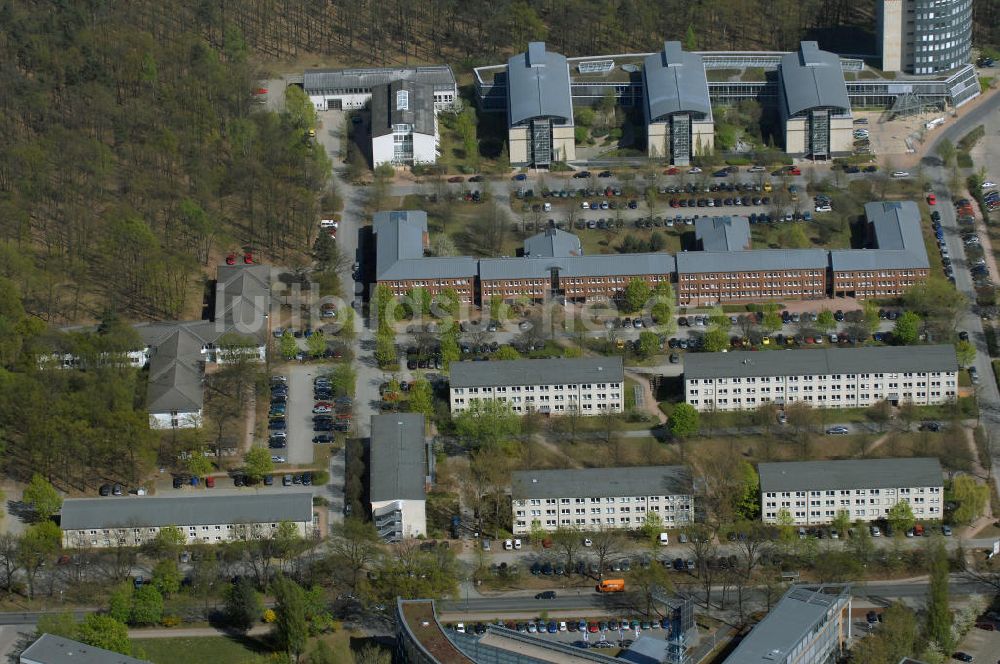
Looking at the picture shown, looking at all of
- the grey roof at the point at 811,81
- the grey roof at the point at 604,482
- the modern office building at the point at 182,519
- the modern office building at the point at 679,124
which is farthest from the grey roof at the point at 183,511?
the grey roof at the point at 811,81

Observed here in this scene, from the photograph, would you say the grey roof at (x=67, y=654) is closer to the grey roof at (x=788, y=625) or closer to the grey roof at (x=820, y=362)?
the grey roof at (x=788, y=625)

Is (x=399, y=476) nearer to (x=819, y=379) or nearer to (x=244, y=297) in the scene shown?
(x=244, y=297)

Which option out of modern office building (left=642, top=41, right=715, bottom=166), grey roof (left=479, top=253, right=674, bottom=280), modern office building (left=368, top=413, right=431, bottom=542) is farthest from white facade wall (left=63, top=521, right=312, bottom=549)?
modern office building (left=642, top=41, right=715, bottom=166)

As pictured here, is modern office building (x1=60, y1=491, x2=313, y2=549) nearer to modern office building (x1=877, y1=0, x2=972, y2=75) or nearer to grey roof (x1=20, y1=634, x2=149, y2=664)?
grey roof (x1=20, y1=634, x2=149, y2=664)

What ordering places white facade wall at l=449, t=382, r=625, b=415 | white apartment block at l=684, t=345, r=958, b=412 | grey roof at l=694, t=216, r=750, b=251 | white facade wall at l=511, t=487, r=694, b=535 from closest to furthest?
1. white facade wall at l=511, t=487, r=694, b=535
2. white facade wall at l=449, t=382, r=625, b=415
3. white apartment block at l=684, t=345, r=958, b=412
4. grey roof at l=694, t=216, r=750, b=251

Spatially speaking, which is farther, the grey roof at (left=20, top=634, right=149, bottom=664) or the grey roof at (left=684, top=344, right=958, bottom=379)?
the grey roof at (left=684, top=344, right=958, bottom=379)

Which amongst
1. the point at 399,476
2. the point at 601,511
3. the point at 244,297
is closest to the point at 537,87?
the point at 244,297

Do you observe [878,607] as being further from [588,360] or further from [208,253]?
[208,253]
